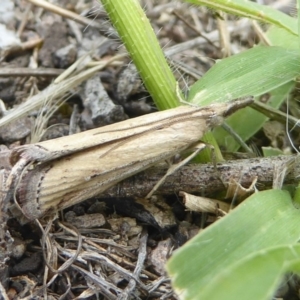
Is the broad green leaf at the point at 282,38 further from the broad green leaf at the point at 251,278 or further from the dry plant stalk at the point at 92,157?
the broad green leaf at the point at 251,278

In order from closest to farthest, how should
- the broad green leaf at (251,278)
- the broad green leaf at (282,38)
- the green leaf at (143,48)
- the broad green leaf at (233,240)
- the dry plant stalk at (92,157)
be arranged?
the broad green leaf at (251,278)
the broad green leaf at (233,240)
the dry plant stalk at (92,157)
the green leaf at (143,48)
the broad green leaf at (282,38)

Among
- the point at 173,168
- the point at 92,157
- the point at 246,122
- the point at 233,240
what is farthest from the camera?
the point at 246,122

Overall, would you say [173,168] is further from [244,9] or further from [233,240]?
[244,9]

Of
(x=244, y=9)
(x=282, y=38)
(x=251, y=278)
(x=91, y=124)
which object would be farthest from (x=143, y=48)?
(x=251, y=278)

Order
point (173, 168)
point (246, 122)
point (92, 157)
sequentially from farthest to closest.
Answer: point (246, 122) < point (173, 168) < point (92, 157)

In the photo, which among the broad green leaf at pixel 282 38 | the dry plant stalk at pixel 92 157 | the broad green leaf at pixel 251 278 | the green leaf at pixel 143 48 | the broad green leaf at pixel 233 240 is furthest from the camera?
the broad green leaf at pixel 282 38

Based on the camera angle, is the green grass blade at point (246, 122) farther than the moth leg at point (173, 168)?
Yes

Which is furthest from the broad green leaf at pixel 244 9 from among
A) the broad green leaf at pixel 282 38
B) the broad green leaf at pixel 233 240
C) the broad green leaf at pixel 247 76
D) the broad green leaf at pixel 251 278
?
the broad green leaf at pixel 251 278

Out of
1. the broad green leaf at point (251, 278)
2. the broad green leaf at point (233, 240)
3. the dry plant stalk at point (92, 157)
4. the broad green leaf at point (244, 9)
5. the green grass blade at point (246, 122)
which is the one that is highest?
the broad green leaf at point (244, 9)

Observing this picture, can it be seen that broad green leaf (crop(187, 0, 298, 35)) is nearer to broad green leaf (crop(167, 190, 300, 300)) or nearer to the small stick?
the small stick
